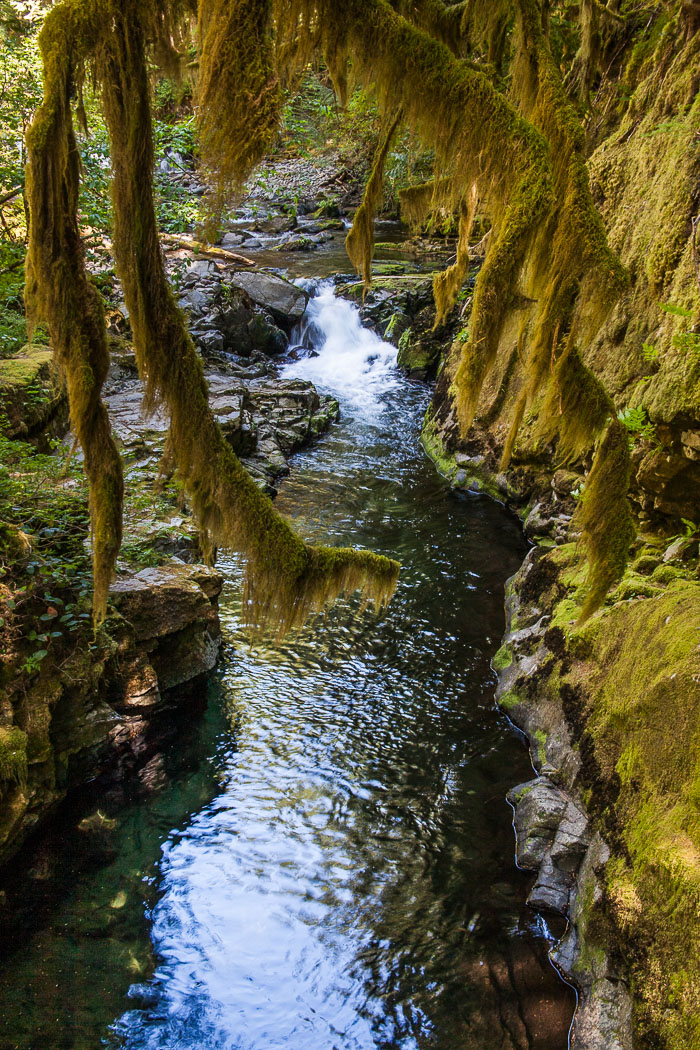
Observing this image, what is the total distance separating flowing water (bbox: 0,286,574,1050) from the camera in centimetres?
475

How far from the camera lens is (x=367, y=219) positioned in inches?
204

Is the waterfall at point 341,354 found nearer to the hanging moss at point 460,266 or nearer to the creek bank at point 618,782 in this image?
the creek bank at point 618,782

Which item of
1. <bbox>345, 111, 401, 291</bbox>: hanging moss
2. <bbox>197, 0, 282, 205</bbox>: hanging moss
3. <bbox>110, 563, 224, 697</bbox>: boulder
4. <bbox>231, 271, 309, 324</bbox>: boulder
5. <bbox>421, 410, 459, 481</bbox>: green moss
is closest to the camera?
<bbox>197, 0, 282, 205</bbox>: hanging moss

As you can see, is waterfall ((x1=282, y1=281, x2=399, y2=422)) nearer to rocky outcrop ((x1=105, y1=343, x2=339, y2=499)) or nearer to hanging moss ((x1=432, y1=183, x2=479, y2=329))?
rocky outcrop ((x1=105, y1=343, x2=339, y2=499))

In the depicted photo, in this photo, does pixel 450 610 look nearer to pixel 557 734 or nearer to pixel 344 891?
pixel 557 734

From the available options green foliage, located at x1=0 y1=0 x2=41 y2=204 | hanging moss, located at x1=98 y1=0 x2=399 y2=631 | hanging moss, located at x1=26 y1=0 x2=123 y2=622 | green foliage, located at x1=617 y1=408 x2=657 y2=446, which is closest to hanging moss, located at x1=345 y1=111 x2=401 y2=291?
hanging moss, located at x1=98 y1=0 x2=399 y2=631

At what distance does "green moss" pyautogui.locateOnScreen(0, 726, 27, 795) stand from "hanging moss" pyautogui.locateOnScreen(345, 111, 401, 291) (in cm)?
467

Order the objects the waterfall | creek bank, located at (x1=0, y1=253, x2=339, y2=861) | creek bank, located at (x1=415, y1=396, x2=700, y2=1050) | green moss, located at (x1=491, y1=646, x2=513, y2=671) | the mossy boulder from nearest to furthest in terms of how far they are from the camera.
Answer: creek bank, located at (x1=415, y1=396, x2=700, y2=1050) < creek bank, located at (x1=0, y1=253, x2=339, y2=861) < the mossy boulder < green moss, located at (x1=491, y1=646, x2=513, y2=671) < the waterfall

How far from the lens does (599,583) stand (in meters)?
5.26

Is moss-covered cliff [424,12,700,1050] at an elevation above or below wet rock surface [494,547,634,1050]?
above

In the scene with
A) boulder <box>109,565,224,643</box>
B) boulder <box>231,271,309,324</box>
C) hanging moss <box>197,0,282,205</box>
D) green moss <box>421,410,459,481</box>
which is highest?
hanging moss <box>197,0,282,205</box>

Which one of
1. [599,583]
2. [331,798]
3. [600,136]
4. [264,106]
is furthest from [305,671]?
[600,136]

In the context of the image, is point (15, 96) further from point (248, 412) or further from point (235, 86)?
point (235, 86)

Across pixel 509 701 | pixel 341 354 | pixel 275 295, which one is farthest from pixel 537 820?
pixel 275 295
